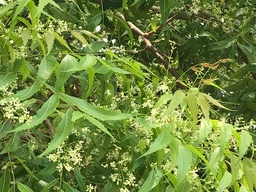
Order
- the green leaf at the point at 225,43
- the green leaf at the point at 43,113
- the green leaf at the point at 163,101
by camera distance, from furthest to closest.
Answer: the green leaf at the point at 225,43
the green leaf at the point at 163,101
the green leaf at the point at 43,113

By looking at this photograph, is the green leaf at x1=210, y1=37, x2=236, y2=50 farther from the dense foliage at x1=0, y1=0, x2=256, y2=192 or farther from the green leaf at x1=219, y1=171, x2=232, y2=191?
the green leaf at x1=219, y1=171, x2=232, y2=191

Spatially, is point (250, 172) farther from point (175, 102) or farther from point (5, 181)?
point (5, 181)

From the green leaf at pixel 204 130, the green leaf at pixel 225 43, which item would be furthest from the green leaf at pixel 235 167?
the green leaf at pixel 225 43

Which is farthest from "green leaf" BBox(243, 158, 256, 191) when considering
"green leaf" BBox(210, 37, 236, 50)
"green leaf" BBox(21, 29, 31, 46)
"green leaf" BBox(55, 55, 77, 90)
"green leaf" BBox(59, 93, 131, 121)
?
"green leaf" BBox(210, 37, 236, 50)

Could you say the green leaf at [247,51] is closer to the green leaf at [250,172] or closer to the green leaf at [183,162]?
the green leaf at [250,172]

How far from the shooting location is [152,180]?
113cm

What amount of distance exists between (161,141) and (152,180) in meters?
0.09

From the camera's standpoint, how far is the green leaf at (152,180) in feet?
3.64

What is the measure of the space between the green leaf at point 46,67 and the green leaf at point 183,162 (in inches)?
12.4

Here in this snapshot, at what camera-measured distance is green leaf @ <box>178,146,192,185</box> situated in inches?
41.7

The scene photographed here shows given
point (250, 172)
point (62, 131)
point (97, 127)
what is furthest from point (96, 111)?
point (250, 172)

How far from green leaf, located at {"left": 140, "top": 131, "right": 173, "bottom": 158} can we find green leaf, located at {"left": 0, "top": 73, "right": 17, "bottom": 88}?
310mm

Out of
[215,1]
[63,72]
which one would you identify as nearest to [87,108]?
[63,72]

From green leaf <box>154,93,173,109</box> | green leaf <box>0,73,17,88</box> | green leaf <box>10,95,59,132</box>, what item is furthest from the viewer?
green leaf <box>154,93,173,109</box>
